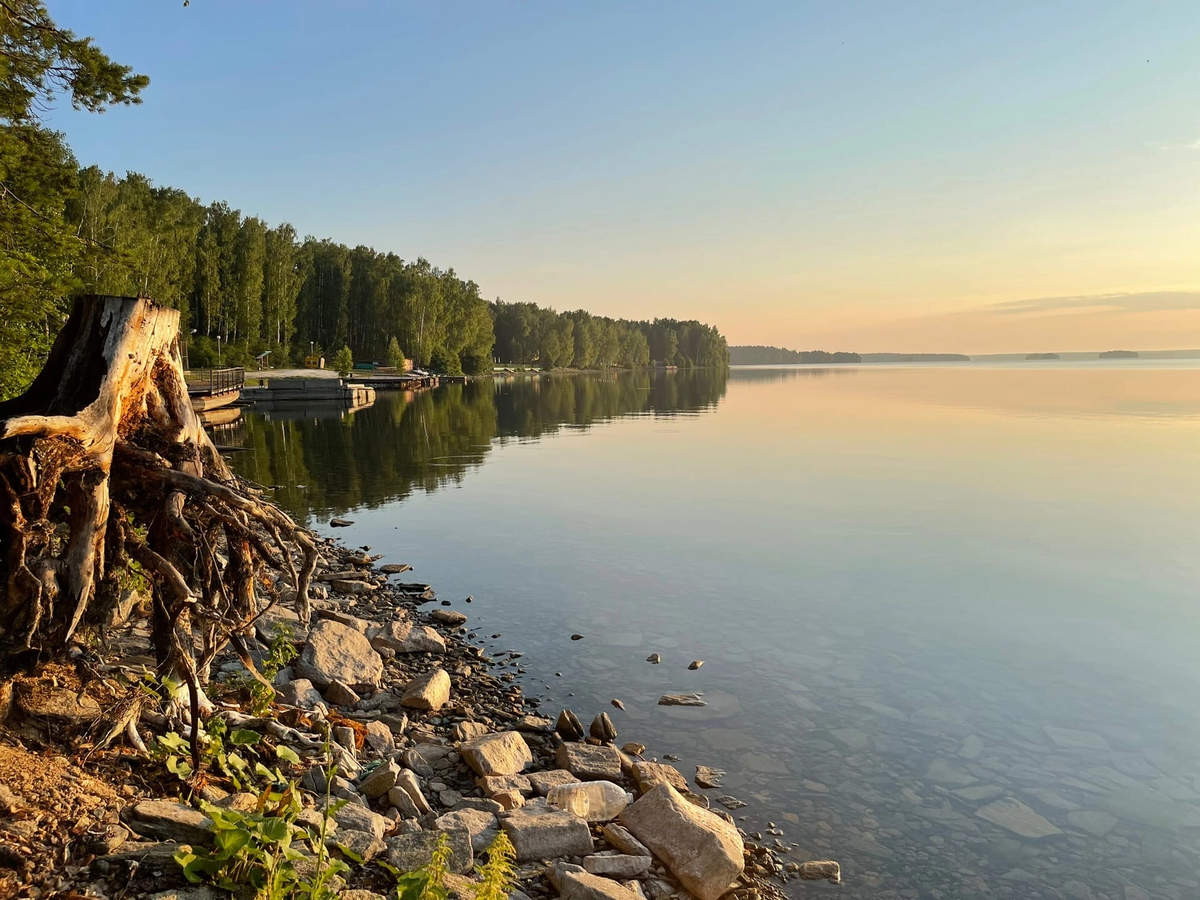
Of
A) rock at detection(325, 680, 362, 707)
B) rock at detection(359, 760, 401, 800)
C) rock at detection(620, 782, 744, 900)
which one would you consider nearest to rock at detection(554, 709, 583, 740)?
rock at detection(620, 782, 744, 900)

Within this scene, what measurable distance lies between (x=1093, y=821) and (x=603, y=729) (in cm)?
526

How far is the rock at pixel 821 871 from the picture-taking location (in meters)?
7.00

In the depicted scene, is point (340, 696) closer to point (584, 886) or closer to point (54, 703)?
point (54, 703)

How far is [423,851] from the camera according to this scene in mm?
5734

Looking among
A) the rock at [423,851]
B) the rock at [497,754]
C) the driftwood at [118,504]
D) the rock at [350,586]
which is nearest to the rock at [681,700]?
the rock at [497,754]

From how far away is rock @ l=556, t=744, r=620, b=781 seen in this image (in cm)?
812

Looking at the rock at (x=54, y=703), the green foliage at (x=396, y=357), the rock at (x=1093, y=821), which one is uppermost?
the green foliage at (x=396, y=357)

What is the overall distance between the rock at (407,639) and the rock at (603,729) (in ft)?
10.8

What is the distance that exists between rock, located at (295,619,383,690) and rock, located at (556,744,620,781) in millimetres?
2833

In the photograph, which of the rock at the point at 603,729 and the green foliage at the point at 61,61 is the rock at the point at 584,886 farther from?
the green foliage at the point at 61,61

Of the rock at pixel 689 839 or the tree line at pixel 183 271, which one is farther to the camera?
the tree line at pixel 183 271

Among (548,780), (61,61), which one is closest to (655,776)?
(548,780)

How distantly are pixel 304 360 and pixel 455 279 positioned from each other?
3067cm

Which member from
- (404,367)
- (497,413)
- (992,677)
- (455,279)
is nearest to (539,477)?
(992,677)
